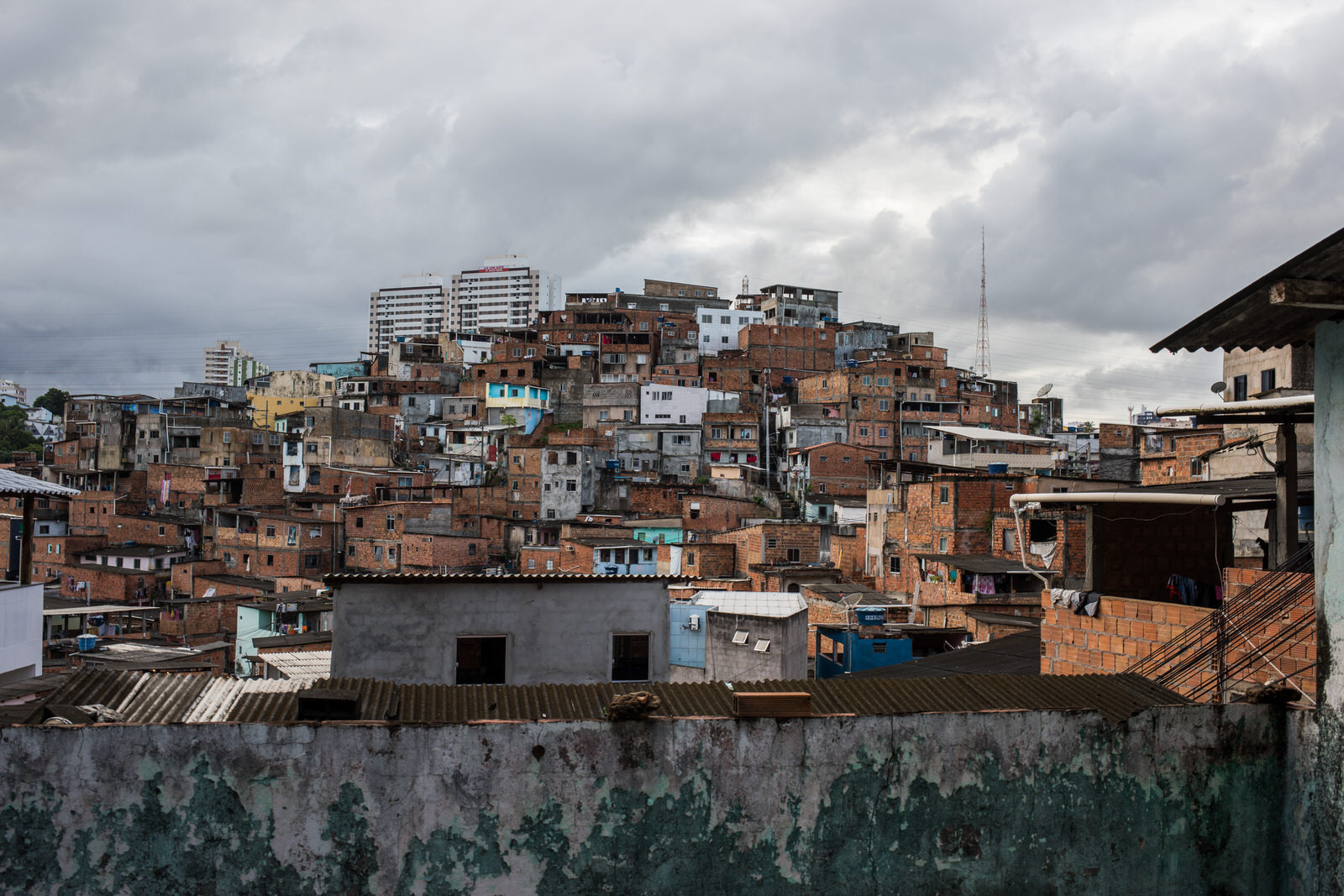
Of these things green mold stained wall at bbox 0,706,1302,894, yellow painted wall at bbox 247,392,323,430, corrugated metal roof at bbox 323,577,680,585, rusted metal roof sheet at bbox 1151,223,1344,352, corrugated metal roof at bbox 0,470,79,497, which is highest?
yellow painted wall at bbox 247,392,323,430

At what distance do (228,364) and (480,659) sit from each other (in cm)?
16749

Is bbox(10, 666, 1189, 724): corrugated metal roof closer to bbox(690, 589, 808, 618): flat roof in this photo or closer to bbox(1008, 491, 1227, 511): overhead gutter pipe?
bbox(1008, 491, 1227, 511): overhead gutter pipe

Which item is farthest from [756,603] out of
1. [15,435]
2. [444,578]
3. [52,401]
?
[52,401]

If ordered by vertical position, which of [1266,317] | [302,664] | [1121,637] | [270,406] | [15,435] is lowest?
[302,664]

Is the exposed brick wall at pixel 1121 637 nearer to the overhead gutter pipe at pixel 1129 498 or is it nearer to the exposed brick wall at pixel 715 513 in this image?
the overhead gutter pipe at pixel 1129 498

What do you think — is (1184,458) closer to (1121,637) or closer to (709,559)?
(709,559)

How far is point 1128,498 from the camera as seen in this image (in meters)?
9.46

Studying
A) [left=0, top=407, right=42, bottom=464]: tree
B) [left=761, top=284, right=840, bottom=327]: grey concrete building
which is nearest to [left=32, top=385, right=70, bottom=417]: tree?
[left=0, top=407, right=42, bottom=464]: tree

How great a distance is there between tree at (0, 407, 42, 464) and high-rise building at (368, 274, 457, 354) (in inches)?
2845

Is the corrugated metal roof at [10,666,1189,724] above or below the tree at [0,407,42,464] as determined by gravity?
below

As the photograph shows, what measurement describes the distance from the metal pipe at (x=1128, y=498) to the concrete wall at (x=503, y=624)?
448 cm

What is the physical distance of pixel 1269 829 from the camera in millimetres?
6613

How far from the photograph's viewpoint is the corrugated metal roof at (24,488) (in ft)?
42.3

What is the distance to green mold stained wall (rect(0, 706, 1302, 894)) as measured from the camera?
5.53 metres
